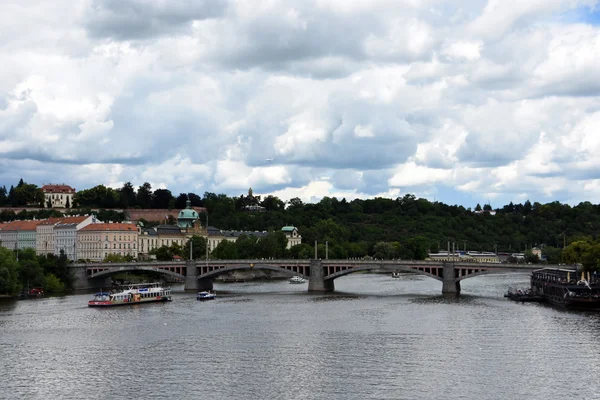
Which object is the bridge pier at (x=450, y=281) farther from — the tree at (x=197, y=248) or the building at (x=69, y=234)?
the building at (x=69, y=234)

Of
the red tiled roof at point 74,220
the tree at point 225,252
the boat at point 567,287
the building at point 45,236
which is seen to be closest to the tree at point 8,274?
the boat at point 567,287

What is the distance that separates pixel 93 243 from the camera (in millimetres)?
177125

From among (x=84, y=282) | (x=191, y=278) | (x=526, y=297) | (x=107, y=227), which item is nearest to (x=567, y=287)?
(x=526, y=297)

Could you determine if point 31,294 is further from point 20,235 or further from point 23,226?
point 23,226

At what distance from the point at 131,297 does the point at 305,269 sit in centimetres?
2837

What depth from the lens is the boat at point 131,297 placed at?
10588cm

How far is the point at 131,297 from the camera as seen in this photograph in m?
111

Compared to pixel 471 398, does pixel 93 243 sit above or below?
above

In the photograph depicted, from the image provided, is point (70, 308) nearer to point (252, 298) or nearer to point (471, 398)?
point (252, 298)

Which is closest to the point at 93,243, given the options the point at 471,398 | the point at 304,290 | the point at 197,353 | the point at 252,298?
the point at 304,290

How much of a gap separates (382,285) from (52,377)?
285 feet

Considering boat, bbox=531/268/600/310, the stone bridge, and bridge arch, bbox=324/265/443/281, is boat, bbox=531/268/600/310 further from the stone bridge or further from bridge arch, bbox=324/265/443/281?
bridge arch, bbox=324/265/443/281

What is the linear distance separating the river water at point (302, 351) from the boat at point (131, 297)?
2797 millimetres

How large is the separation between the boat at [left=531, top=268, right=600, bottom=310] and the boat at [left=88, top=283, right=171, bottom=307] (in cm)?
4344
